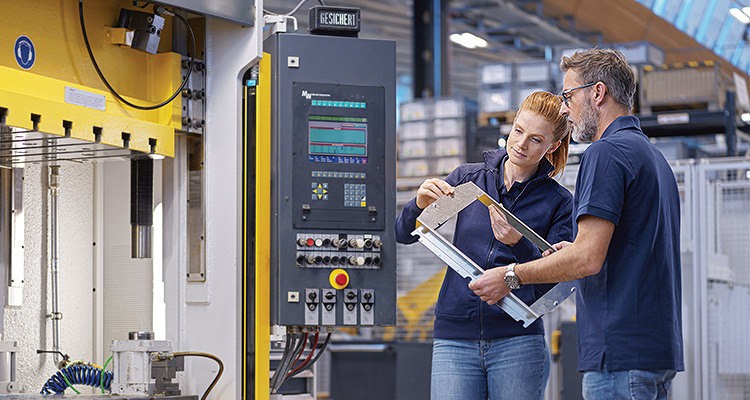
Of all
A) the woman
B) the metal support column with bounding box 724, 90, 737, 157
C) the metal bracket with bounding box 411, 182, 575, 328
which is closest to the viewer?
the metal bracket with bounding box 411, 182, 575, 328

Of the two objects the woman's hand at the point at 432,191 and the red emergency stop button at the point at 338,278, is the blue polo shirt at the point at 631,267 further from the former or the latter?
the red emergency stop button at the point at 338,278

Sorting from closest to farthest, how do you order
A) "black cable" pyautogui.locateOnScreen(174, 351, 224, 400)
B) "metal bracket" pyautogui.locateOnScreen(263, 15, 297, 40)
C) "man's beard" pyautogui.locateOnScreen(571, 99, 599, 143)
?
"man's beard" pyautogui.locateOnScreen(571, 99, 599, 143), "black cable" pyautogui.locateOnScreen(174, 351, 224, 400), "metal bracket" pyautogui.locateOnScreen(263, 15, 297, 40)

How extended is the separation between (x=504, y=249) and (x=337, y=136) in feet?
2.84

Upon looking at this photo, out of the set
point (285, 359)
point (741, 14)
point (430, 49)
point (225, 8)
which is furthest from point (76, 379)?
point (741, 14)

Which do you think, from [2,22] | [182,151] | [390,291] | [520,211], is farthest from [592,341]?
[2,22]

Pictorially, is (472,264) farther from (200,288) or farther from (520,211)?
(200,288)

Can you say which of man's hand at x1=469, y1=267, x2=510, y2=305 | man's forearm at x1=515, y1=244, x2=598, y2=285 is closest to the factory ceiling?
man's hand at x1=469, y1=267, x2=510, y2=305

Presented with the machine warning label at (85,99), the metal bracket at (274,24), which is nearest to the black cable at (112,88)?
the machine warning label at (85,99)

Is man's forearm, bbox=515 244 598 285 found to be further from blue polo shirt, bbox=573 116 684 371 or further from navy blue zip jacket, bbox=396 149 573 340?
navy blue zip jacket, bbox=396 149 573 340

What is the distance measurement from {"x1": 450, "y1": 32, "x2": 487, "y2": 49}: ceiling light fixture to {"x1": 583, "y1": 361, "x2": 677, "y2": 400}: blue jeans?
43.1 ft

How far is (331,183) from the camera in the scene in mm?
3582

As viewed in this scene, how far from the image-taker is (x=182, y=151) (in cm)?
357

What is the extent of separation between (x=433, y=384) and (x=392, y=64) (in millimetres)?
1300

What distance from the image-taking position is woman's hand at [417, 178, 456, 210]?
307 centimetres
